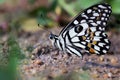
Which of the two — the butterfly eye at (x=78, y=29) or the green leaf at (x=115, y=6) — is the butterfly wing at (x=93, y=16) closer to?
the butterfly eye at (x=78, y=29)

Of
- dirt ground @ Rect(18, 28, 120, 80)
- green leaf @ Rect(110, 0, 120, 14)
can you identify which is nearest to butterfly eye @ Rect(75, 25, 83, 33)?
dirt ground @ Rect(18, 28, 120, 80)

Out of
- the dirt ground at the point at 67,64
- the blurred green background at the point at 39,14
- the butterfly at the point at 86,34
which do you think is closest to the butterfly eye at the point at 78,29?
the butterfly at the point at 86,34

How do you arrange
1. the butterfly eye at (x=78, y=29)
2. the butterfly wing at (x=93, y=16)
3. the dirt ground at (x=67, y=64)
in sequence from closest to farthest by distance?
1. the dirt ground at (x=67, y=64)
2. the butterfly wing at (x=93, y=16)
3. the butterfly eye at (x=78, y=29)

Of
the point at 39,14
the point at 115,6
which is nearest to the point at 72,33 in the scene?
the point at 115,6

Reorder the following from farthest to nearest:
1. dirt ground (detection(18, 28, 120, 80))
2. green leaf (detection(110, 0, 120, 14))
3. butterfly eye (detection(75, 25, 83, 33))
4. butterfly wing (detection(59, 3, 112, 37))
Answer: green leaf (detection(110, 0, 120, 14))
butterfly eye (detection(75, 25, 83, 33))
butterfly wing (detection(59, 3, 112, 37))
dirt ground (detection(18, 28, 120, 80))

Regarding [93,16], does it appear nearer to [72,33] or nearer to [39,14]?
[72,33]

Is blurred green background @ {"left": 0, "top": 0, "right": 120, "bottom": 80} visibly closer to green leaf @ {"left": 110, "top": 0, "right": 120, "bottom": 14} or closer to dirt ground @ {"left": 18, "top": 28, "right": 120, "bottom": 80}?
green leaf @ {"left": 110, "top": 0, "right": 120, "bottom": 14}

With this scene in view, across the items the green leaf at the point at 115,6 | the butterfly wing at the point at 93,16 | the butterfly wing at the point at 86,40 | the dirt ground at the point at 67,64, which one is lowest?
the dirt ground at the point at 67,64

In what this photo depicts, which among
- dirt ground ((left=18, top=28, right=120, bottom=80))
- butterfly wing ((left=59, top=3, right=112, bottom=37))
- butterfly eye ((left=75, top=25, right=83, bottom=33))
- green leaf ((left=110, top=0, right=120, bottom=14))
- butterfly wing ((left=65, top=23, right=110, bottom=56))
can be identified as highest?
green leaf ((left=110, top=0, right=120, bottom=14))

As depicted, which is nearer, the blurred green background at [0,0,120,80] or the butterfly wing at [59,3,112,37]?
the butterfly wing at [59,3,112,37]
